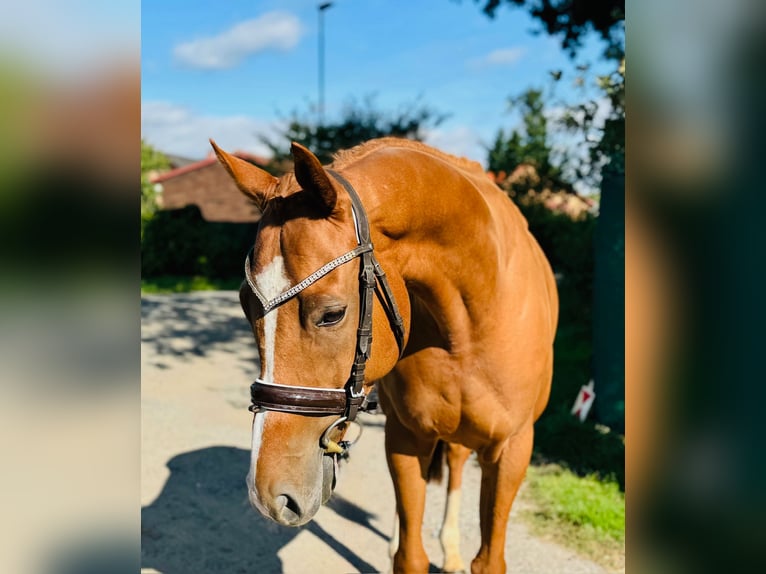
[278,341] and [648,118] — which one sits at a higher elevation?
[648,118]

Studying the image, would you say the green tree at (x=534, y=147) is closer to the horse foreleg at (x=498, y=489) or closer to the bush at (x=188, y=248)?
the horse foreleg at (x=498, y=489)

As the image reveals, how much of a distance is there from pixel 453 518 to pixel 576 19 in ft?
19.0

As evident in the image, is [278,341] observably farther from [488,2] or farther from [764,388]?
→ [488,2]

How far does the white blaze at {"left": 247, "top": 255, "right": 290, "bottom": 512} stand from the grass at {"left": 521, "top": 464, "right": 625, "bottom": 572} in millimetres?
2779

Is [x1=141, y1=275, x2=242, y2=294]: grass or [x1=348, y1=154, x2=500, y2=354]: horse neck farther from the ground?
[x1=348, y1=154, x2=500, y2=354]: horse neck

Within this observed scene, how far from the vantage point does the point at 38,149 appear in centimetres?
73

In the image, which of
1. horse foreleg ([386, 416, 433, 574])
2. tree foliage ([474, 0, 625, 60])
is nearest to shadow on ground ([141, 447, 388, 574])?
horse foreleg ([386, 416, 433, 574])

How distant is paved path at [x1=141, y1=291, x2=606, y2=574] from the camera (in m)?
3.65

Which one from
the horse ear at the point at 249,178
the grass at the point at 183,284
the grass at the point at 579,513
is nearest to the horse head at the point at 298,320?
the horse ear at the point at 249,178

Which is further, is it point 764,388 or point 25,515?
point 25,515

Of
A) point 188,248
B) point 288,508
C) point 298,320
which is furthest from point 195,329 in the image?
point 298,320

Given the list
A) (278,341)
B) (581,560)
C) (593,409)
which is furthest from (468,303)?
(593,409)

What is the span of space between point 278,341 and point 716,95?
1.23m

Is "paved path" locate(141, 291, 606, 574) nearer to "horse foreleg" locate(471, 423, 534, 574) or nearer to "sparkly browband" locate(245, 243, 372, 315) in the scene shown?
"horse foreleg" locate(471, 423, 534, 574)
